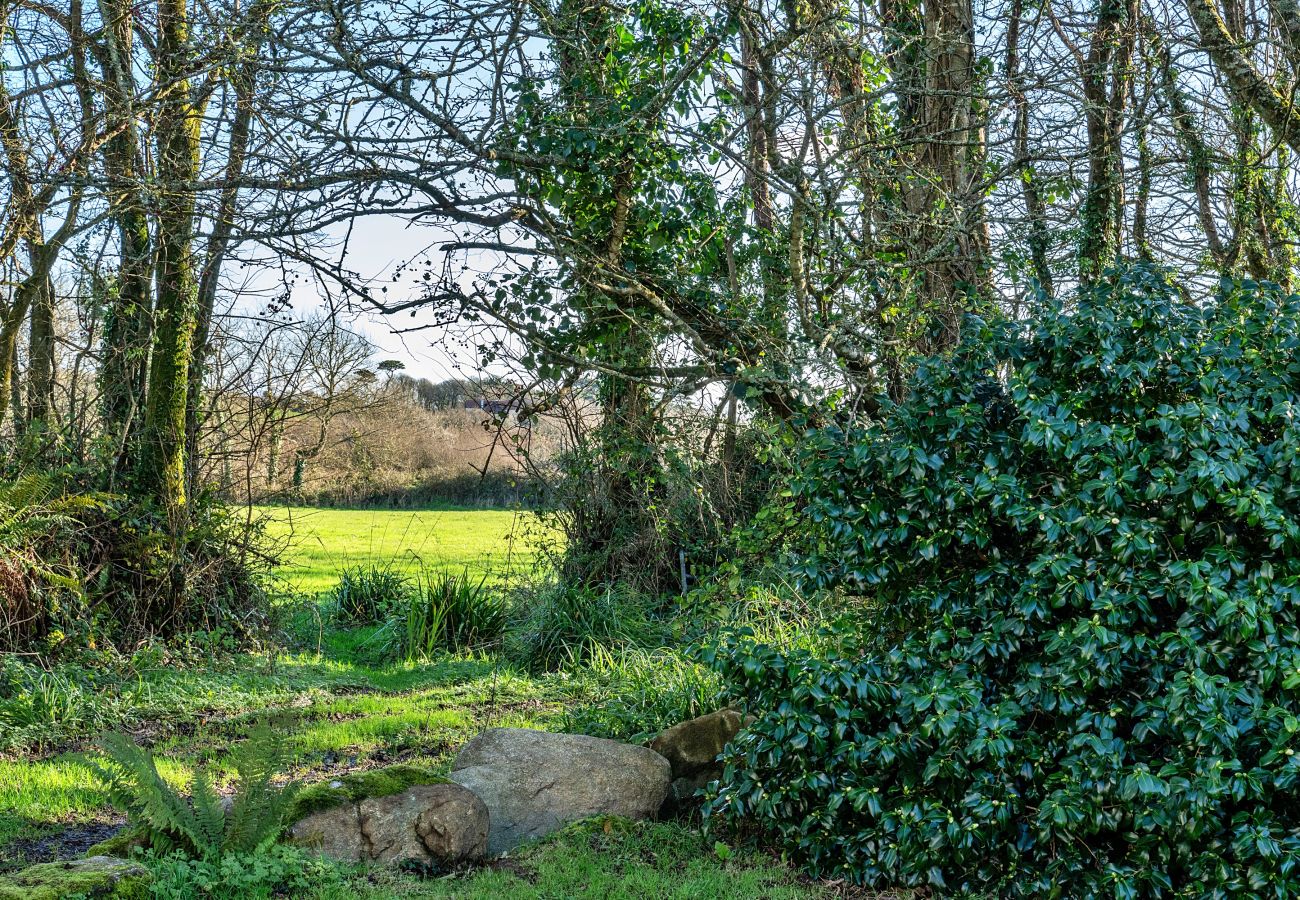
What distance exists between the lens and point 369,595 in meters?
10.9

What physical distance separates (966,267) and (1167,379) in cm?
265

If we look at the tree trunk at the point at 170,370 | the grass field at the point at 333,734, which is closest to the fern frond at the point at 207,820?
the grass field at the point at 333,734

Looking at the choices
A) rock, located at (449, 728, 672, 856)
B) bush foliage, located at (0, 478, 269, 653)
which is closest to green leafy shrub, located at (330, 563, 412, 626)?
bush foliage, located at (0, 478, 269, 653)

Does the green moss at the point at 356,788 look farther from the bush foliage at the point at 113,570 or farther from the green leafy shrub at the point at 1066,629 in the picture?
the bush foliage at the point at 113,570

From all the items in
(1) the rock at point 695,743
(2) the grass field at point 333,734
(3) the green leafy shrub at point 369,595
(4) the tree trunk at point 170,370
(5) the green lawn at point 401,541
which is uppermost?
(4) the tree trunk at point 170,370

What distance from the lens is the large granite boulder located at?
528cm

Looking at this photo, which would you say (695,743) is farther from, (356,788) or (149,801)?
(149,801)

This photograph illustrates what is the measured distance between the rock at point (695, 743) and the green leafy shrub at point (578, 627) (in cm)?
298

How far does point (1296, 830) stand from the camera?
143 inches

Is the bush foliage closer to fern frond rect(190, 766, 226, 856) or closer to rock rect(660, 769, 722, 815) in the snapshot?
fern frond rect(190, 766, 226, 856)

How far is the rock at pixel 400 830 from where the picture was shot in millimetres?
4254

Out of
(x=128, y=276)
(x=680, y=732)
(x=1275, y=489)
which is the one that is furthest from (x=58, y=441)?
(x=1275, y=489)

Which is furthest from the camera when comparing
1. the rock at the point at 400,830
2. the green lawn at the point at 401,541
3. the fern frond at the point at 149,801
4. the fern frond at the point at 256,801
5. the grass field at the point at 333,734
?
the green lawn at the point at 401,541

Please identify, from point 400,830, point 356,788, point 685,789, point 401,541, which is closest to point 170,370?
point 356,788
